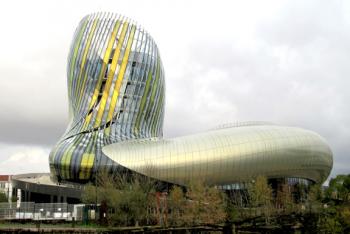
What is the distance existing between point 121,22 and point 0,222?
156 feet

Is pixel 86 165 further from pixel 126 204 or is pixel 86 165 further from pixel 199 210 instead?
pixel 199 210

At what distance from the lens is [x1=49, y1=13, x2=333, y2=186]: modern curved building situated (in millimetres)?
59438

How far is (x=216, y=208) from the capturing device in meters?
39.9

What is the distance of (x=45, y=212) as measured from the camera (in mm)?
51250

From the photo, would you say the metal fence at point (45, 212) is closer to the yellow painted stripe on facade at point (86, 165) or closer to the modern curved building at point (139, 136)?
the yellow painted stripe on facade at point (86, 165)

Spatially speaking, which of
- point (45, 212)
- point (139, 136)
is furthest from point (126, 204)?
point (139, 136)

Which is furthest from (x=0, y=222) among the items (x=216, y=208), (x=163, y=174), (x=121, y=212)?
(x=163, y=174)

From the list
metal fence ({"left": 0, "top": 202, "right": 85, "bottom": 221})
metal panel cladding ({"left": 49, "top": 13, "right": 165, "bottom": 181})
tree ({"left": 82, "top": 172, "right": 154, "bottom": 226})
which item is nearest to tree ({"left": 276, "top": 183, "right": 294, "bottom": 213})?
tree ({"left": 82, "top": 172, "right": 154, "bottom": 226})

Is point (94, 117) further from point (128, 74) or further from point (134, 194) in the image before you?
point (134, 194)

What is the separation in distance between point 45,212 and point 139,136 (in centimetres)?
2542

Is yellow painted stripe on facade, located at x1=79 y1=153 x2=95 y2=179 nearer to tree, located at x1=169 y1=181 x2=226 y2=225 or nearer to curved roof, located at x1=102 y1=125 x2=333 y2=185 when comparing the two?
curved roof, located at x1=102 y1=125 x2=333 y2=185

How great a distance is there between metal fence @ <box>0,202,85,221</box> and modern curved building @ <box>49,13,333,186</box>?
10.0 m

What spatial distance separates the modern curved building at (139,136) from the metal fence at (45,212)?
10042mm

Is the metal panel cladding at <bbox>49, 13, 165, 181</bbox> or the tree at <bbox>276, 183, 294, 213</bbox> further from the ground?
the metal panel cladding at <bbox>49, 13, 165, 181</bbox>
